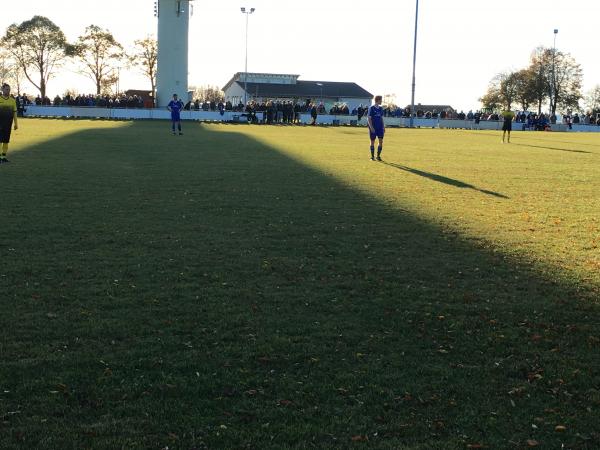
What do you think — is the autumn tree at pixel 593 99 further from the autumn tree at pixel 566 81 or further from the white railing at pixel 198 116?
the white railing at pixel 198 116

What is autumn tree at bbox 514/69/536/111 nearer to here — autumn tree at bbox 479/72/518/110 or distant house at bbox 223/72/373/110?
autumn tree at bbox 479/72/518/110

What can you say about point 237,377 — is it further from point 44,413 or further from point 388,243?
point 388,243

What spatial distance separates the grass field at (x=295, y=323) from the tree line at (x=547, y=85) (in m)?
89.3

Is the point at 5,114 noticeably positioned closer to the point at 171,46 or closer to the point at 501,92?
the point at 171,46

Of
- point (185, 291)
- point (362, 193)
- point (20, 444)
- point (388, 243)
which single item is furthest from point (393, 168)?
point (20, 444)

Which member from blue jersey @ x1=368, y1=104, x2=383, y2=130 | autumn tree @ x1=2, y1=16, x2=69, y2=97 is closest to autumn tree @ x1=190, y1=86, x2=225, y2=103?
autumn tree @ x1=2, y1=16, x2=69, y2=97

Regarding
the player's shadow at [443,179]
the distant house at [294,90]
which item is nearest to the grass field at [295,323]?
the player's shadow at [443,179]

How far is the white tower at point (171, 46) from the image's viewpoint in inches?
2392

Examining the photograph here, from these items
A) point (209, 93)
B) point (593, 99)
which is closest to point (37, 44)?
point (209, 93)

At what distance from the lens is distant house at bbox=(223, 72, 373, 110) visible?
11106 cm

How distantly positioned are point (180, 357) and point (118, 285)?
2.01m

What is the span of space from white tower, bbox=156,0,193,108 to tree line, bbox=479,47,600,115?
176 ft

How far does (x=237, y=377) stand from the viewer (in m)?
4.60

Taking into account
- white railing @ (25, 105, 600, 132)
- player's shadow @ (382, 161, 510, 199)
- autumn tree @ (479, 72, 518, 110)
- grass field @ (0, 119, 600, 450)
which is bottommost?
grass field @ (0, 119, 600, 450)
